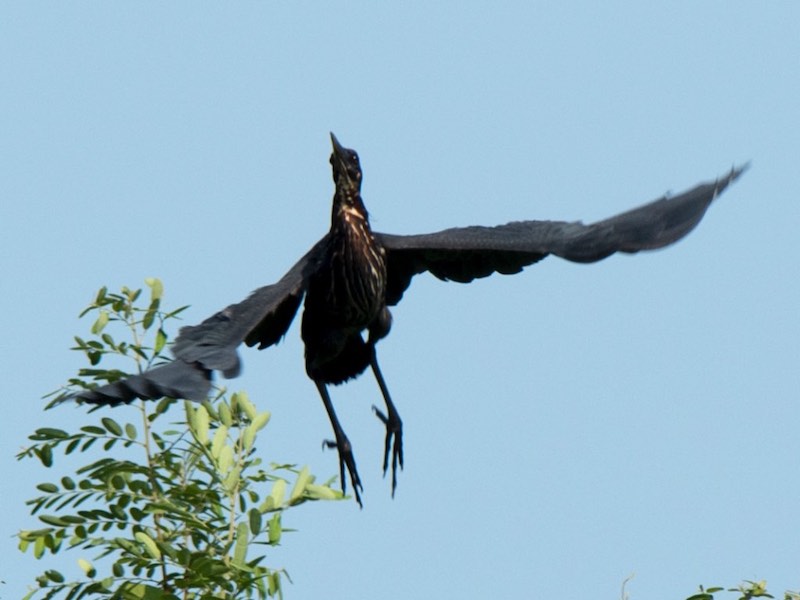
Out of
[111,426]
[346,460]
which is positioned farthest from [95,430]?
[346,460]

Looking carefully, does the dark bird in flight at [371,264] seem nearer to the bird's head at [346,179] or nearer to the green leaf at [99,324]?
the bird's head at [346,179]

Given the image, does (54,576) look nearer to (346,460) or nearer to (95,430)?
(95,430)

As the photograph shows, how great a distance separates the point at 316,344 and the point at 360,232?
0.64m

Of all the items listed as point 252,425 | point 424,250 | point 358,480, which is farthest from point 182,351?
point 424,250

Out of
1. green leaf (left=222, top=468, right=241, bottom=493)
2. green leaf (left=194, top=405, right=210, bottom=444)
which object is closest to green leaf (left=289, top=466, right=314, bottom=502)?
green leaf (left=222, top=468, right=241, bottom=493)

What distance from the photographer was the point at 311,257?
7.93 meters

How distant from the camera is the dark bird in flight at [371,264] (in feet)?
22.7

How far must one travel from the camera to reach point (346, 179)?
8.02m

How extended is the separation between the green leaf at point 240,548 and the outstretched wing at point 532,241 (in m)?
2.55

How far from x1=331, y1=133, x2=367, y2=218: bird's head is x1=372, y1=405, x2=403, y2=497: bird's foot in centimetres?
109

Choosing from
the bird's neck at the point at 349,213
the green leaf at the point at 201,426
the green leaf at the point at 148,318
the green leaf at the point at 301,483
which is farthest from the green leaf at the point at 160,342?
the bird's neck at the point at 349,213

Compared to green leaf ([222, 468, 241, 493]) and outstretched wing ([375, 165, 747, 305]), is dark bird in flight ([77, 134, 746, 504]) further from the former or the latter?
green leaf ([222, 468, 241, 493])

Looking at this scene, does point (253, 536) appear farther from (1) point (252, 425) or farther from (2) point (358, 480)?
(2) point (358, 480)

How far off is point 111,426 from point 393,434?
246 centimetres
